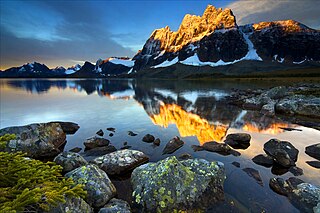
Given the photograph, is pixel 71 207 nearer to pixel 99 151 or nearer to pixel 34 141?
pixel 99 151

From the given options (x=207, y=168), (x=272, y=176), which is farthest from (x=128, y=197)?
(x=272, y=176)

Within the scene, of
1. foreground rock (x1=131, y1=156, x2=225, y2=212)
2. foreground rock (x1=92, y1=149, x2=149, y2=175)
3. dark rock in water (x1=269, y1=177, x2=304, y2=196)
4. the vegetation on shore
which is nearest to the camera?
the vegetation on shore

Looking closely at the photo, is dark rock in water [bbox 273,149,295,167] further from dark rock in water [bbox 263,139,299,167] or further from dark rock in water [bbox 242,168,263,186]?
dark rock in water [bbox 242,168,263,186]

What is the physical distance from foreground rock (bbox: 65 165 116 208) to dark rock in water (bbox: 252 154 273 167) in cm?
890

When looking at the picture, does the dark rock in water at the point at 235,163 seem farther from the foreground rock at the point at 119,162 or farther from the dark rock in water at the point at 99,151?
the dark rock in water at the point at 99,151

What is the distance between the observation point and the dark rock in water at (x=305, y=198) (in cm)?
720

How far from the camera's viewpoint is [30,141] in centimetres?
1295

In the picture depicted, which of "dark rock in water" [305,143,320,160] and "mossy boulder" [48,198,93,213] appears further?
"dark rock in water" [305,143,320,160]

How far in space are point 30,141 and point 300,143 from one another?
20.5 metres

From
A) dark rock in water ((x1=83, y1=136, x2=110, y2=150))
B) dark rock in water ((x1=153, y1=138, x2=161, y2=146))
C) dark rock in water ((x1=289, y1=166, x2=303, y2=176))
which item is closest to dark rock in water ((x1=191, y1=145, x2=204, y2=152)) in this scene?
dark rock in water ((x1=153, y1=138, x2=161, y2=146))

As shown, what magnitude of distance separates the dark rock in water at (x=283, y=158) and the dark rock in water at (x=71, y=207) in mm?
10755

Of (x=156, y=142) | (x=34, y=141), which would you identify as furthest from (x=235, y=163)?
(x=34, y=141)

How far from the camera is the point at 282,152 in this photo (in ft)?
37.3

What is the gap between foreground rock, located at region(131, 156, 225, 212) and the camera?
24.1ft
